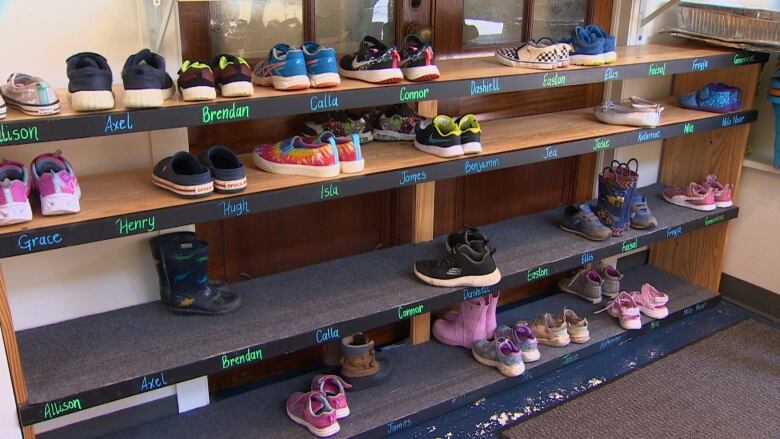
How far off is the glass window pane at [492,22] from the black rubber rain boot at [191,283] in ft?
4.16

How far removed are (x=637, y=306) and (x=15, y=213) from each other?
A: 2.41 meters

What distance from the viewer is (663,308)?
10.0ft

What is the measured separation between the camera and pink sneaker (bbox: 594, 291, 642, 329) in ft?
9.51

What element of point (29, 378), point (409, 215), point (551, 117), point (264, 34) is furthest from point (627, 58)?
point (29, 378)

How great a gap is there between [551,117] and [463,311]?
2.80 ft

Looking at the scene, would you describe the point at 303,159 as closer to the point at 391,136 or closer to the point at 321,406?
the point at 391,136

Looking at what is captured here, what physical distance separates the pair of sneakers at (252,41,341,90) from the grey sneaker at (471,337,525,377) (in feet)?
3.99

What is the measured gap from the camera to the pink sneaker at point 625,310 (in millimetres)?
2900

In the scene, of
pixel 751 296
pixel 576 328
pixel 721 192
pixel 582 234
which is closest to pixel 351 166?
pixel 582 234

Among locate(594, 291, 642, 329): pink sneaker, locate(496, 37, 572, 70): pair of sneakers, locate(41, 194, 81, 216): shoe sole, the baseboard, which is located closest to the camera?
locate(41, 194, 81, 216): shoe sole

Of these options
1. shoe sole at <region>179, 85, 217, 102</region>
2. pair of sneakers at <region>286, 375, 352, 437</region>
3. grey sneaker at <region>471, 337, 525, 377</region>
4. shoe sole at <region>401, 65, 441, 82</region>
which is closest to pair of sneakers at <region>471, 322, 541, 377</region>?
grey sneaker at <region>471, 337, 525, 377</region>

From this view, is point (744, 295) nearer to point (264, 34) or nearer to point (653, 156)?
point (653, 156)

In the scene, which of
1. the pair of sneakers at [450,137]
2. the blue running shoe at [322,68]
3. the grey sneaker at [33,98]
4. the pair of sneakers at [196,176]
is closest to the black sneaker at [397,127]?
the pair of sneakers at [450,137]

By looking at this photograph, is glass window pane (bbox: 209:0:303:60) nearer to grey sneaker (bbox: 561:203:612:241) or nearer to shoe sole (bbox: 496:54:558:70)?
shoe sole (bbox: 496:54:558:70)
